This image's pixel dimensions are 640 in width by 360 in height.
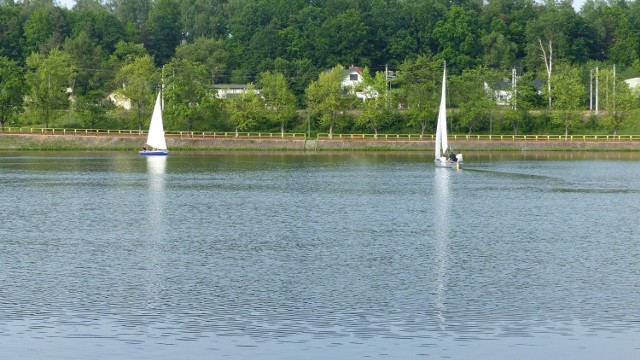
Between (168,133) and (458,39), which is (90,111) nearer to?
(168,133)

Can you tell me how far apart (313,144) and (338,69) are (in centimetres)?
2007

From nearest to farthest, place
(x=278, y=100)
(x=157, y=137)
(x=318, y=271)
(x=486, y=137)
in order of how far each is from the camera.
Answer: (x=318, y=271) < (x=157, y=137) < (x=486, y=137) < (x=278, y=100)

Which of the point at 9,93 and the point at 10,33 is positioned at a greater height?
the point at 10,33

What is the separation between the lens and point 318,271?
1496 inches

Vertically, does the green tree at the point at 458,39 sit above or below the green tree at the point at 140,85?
above

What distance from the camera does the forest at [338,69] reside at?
142625mm

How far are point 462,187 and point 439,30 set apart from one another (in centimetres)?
10704

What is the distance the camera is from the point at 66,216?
185 feet

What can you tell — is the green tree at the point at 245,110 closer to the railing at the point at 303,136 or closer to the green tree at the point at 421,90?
the railing at the point at 303,136

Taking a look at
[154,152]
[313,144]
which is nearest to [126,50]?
[313,144]

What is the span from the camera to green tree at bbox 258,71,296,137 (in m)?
143

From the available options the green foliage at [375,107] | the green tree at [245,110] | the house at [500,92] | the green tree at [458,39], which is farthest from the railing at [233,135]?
the green tree at [458,39]

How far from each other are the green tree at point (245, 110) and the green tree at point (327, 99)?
732 cm

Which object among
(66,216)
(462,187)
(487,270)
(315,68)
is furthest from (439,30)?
(487,270)
